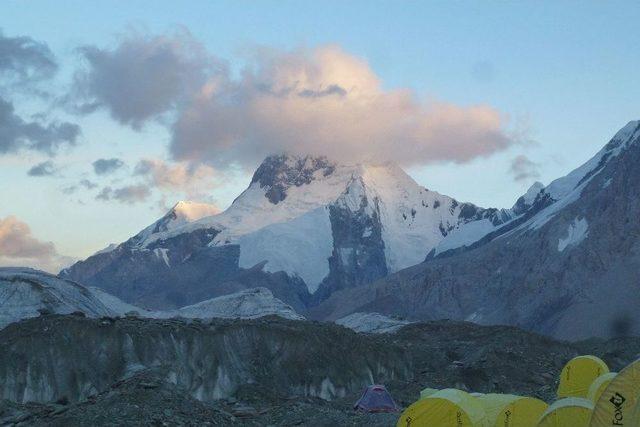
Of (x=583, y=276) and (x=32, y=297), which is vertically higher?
(x=32, y=297)

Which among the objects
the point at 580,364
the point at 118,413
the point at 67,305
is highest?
the point at 67,305

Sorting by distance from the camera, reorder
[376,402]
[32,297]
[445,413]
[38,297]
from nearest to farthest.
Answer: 1. [445,413]
2. [376,402]
3. [32,297]
4. [38,297]

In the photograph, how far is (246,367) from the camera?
66000mm

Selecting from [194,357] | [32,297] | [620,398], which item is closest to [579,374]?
[194,357]

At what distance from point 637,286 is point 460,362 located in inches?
3461

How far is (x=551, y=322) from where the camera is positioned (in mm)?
165250

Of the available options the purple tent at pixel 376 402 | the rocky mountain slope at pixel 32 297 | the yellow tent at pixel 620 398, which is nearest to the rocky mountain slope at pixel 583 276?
the rocky mountain slope at pixel 32 297

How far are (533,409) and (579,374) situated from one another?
17.0 meters

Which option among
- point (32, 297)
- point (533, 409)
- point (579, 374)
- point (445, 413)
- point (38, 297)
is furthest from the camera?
point (38, 297)

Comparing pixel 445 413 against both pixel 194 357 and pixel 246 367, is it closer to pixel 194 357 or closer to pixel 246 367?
pixel 194 357

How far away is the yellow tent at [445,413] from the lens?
33.5 meters

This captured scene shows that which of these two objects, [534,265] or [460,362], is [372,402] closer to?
[460,362]

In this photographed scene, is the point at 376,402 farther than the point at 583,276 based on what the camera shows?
No

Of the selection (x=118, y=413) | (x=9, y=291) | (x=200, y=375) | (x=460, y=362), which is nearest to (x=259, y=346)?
(x=200, y=375)
